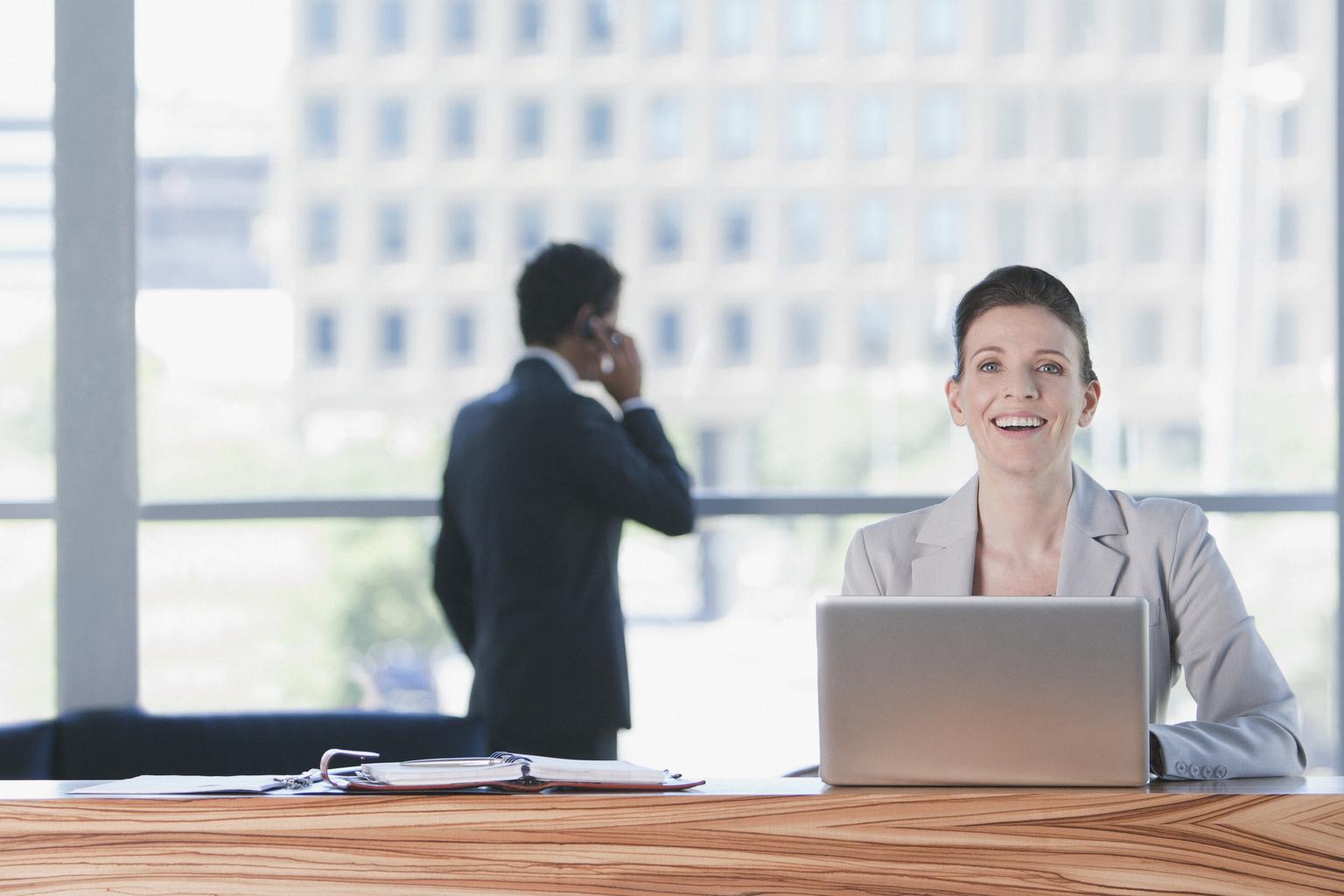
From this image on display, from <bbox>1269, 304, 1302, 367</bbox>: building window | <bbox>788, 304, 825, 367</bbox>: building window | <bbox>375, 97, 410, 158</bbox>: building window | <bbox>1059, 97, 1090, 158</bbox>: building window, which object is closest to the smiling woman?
<bbox>788, 304, 825, 367</bbox>: building window

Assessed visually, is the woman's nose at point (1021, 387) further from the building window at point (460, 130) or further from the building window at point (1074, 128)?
the building window at point (460, 130)

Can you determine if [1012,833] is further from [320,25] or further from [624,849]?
[320,25]

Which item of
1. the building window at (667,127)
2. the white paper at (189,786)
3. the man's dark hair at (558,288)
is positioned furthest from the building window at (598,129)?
the white paper at (189,786)

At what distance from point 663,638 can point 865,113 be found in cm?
157

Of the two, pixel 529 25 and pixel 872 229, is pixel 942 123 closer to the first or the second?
pixel 872 229

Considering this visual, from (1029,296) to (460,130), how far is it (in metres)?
2.08

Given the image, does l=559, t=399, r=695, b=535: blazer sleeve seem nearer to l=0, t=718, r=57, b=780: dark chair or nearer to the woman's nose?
the woman's nose

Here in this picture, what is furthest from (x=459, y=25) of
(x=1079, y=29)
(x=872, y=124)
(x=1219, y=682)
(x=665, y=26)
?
(x=1219, y=682)

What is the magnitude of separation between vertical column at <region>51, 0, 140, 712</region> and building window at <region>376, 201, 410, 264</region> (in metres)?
0.64

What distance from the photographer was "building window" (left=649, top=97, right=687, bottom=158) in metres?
3.70

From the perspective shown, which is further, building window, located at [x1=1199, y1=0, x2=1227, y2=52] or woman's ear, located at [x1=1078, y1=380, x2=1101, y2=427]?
building window, located at [x1=1199, y1=0, x2=1227, y2=52]

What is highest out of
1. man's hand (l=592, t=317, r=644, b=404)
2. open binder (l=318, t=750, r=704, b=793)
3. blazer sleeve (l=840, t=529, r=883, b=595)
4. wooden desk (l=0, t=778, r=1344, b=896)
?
man's hand (l=592, t=317, r=644, b=404)

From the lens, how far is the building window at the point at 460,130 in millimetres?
3705

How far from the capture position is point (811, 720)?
3.72 meters
